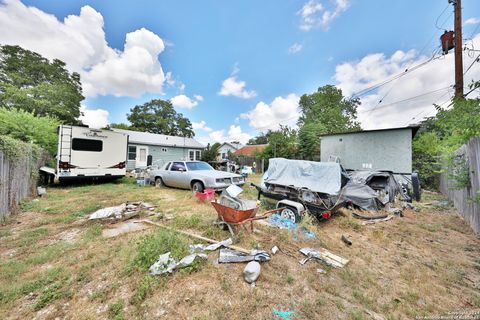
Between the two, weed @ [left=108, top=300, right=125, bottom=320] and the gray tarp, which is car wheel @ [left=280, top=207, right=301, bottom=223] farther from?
weed @ [left=108, top=300, right=125, bottom=320]

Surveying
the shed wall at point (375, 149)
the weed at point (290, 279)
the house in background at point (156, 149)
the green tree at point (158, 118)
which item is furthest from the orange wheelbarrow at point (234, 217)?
the green tree at point (158, 118)

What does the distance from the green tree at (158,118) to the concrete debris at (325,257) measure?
34541 mm

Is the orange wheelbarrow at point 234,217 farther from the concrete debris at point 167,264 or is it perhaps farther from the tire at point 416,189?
the tire at point 416,189

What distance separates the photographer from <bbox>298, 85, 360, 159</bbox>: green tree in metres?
18.0

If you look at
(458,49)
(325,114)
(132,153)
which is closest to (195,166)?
(132,153)

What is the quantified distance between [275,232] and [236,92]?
17.0m

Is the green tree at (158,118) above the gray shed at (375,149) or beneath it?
above

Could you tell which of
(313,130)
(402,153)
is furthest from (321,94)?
(402,153)

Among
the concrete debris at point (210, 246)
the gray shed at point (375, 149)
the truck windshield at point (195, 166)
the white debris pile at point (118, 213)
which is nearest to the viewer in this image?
the concrete debris at point (210, 246)

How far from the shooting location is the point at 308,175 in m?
5.29

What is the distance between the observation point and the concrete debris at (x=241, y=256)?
9.34 ft

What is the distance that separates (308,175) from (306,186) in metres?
0.40

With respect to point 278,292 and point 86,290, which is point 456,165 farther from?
point 86,290

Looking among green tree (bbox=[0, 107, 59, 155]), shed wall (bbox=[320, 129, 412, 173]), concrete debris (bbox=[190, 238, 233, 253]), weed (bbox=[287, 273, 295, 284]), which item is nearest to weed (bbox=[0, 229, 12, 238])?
concrete debris (bbox=[190, 238, 233, 253])
